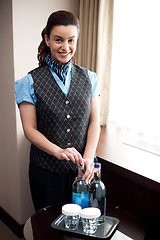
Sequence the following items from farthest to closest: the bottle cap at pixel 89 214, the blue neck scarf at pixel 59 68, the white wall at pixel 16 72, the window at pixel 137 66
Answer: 1. the window at pixel 137 66
2. the white wall at pixel 16 72
3. the blue neck scarf at pixel 59 68
4. the bottle cap at pixel 89 214

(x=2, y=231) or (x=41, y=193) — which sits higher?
(x=41, y=193)

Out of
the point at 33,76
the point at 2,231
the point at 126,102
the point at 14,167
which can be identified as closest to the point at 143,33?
the point at 126,102

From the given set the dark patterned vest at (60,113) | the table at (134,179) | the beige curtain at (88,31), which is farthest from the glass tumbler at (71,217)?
the beige curtain at (88,31)

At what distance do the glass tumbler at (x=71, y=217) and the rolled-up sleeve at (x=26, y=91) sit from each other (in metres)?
0.63

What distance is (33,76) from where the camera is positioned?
165 cm

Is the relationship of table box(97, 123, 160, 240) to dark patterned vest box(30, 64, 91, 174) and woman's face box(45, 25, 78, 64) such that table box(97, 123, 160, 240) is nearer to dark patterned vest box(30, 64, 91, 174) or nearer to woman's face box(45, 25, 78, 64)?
dark patterned vest box(30, 64, 91, 174)

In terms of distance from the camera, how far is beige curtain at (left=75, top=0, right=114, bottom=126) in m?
2.56

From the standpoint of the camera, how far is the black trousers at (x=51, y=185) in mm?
1728

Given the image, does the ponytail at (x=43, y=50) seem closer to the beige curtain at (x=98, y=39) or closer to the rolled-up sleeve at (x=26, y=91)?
the rolled-up sleeve at (x=26, y=91)

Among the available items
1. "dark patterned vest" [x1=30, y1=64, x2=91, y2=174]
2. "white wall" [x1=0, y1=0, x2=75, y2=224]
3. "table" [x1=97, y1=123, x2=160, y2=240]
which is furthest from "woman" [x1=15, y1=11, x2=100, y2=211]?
"white wall" [x1=0, y1=0, x2=75, y2=224]

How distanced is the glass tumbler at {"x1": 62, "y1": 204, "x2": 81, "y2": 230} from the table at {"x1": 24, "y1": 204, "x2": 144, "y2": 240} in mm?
38

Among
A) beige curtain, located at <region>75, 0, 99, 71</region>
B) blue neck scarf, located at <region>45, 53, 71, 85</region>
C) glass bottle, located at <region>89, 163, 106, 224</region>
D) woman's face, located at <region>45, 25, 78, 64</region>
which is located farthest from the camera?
beige curtain, located at <region>75, 0, 99, 71</region>

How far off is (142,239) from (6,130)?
5.36ft

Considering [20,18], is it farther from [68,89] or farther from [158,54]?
[158,54]
